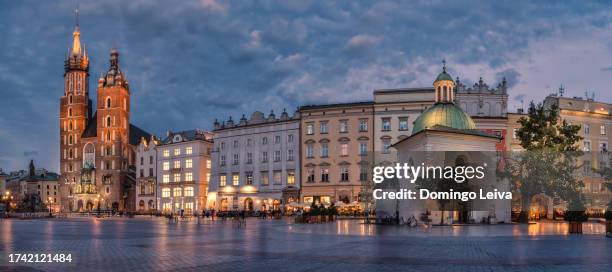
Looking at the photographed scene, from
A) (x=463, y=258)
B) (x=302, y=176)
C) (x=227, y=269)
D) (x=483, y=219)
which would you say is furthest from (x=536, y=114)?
(x=227, y=269)

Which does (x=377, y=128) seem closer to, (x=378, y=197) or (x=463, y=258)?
(x=378, y=197)

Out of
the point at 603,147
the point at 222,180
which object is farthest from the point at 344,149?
the point at 603,147

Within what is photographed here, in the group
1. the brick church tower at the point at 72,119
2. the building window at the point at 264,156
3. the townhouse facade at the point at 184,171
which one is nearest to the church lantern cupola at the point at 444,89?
the building window at the point at 264,156

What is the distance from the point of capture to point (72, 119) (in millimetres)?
154250

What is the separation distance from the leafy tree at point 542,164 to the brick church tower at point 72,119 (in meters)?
116

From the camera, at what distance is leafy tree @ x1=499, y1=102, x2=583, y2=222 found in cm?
5919

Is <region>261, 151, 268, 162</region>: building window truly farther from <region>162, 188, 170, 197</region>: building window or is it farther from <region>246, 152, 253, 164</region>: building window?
<region>162, 188, 170, 197</region>: building window

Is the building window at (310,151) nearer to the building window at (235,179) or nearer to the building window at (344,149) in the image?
the building window at (344,149)

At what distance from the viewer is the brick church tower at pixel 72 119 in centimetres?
15212

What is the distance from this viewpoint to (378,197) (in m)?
66.8

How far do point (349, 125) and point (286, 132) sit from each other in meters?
10.5

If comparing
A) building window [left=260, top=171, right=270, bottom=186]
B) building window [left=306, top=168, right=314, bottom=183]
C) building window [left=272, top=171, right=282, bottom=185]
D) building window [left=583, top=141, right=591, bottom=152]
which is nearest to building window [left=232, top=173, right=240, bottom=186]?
building window [left=260, top=171, right=270, bottom=186]

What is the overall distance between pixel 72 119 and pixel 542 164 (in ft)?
405

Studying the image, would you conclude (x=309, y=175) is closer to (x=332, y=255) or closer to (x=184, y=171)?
(x=184, y=171)
